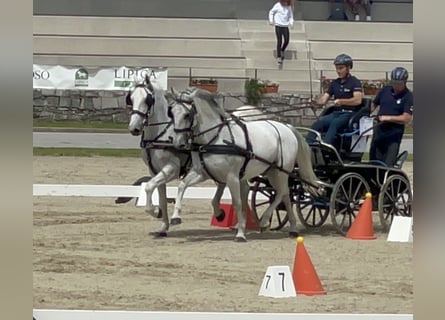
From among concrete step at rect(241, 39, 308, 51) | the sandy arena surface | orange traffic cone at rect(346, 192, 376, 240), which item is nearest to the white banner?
concrete step at rect(241, 39, 308, 51)

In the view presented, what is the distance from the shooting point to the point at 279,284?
19.1 ft

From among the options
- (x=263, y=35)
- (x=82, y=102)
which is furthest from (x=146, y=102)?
(x=263, y=35)

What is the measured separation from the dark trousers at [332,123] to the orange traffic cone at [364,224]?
704 millimetres

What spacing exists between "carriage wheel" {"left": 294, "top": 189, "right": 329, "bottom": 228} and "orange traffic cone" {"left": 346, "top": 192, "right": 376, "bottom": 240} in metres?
→ 0.39

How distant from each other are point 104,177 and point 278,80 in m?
11.4

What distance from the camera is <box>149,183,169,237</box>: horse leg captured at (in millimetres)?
8288

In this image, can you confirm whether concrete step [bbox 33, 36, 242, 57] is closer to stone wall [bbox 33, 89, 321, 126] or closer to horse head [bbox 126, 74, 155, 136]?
stone wall [bbox 33, 89, 321, 126]

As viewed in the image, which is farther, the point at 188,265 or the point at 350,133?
the point at 350,133

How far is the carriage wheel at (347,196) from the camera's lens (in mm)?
8664

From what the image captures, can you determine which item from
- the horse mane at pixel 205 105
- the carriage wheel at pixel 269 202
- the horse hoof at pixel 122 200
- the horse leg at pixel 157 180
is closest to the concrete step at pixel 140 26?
the horse hoof at pixel 122 200

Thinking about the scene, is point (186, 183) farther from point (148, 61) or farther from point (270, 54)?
point (270, 54)

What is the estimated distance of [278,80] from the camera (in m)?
23.7

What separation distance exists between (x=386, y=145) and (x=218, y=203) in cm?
181
